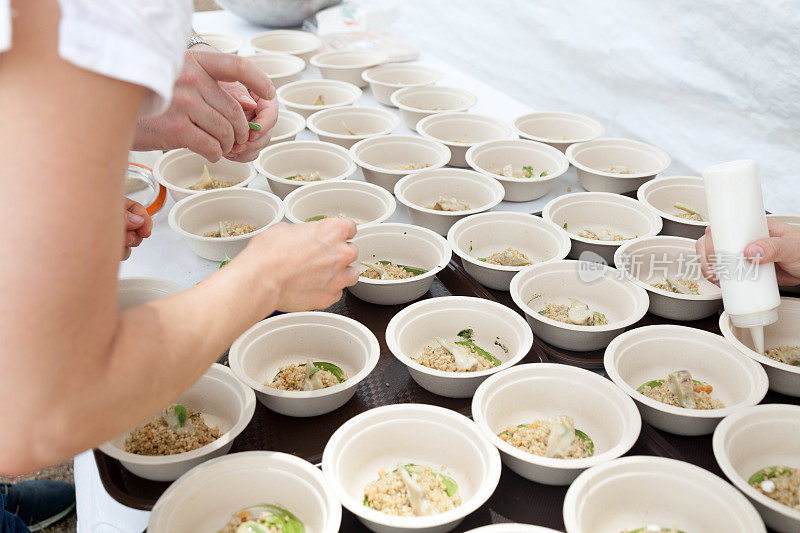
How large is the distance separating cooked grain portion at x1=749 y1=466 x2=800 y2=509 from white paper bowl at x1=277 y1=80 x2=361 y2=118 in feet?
8.18

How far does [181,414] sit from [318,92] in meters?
2.33

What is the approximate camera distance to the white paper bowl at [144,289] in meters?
1.76

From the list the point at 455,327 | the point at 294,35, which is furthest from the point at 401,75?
the point at 455,327

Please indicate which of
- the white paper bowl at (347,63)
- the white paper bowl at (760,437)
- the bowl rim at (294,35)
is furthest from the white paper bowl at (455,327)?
the bowl rim at (294,35)

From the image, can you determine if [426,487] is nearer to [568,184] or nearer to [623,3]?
[568,184]

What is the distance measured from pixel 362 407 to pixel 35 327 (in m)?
1.00

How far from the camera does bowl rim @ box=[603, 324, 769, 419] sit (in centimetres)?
145

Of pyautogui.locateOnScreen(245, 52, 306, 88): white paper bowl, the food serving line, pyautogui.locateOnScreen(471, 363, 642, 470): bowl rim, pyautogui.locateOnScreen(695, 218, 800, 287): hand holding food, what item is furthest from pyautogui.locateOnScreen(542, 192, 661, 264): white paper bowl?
pyautogui.locateOnScreen(245, 52, 306, 88): white paper bowl

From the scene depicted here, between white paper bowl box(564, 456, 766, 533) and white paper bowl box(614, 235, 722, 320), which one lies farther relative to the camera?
white paper bowl box(614, 235, 722, 320)

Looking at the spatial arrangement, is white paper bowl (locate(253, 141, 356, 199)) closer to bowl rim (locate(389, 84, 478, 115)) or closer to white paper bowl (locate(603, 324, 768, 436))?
bowl rim (locate(389, 84, 478, 115))

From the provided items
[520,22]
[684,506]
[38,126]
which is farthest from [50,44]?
[520,22]

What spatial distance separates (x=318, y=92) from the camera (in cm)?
338

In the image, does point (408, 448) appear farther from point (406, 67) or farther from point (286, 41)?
point (286, 41)

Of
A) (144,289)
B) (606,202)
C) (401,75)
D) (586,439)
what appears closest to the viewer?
(586,439)
